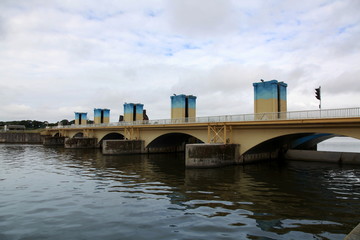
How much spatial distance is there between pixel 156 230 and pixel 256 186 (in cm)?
980

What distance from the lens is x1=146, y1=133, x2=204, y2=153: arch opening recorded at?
41769mm

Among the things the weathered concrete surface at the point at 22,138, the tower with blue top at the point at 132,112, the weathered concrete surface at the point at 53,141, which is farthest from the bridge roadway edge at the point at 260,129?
the weathered concrete surface at the point at 22,138

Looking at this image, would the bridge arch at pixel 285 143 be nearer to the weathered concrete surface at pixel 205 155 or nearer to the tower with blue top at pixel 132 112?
the weathered concrete surface at pixel 205 155

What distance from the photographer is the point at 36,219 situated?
1044cm

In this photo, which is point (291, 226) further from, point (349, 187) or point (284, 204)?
point (349, 187)

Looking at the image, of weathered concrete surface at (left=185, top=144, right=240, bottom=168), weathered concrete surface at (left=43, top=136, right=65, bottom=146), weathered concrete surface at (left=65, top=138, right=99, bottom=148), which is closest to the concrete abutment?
weathered concrete surface at (left=65, top=138, right=99, bottom=148)

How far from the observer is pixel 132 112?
57625 millimetres

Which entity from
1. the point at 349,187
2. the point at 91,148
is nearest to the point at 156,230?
the point at 349,187

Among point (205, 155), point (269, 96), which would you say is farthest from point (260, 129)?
point (269, 96)

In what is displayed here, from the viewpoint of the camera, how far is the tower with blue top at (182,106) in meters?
44.9

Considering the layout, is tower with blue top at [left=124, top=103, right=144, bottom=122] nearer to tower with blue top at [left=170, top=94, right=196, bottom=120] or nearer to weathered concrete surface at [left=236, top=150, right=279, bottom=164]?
tower with blue top at [left=170, top=94, right=196, bottom=120]

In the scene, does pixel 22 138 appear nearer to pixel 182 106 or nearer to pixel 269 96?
pixel 182 106

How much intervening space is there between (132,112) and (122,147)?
62.0 feet

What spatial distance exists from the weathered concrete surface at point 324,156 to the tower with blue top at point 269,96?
6368mm
